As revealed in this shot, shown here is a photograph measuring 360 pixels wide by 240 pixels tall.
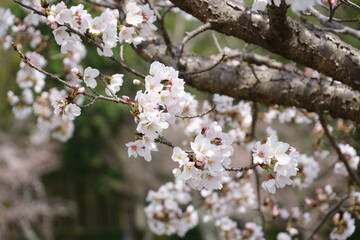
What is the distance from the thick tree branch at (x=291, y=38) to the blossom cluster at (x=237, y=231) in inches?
55.5

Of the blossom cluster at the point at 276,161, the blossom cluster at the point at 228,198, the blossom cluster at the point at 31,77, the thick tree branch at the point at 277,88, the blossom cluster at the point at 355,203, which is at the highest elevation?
the thick tree branch at the point at 277,88

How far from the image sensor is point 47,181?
35.6 feet

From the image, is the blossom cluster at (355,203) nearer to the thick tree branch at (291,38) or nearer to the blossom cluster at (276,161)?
the thick tree branch at (291,38)

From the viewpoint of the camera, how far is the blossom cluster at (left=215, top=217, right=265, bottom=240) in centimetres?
291

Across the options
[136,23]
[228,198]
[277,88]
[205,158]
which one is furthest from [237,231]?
[205,158]

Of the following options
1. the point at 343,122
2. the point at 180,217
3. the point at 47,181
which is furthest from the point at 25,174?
the point at 343,122

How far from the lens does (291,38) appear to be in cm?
169

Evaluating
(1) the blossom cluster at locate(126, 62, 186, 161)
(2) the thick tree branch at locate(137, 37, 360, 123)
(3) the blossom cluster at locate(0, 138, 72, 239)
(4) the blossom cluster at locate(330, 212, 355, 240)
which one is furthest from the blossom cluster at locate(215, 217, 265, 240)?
(3) the blossom cluster at locate(0, 138, 72, 239)

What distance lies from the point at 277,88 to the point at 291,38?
1.36ft

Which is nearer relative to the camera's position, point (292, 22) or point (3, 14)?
point (292, 22)

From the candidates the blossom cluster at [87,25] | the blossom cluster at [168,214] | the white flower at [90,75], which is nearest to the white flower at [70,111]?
the white flower at [90,75]

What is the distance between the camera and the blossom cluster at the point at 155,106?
133 centimetres

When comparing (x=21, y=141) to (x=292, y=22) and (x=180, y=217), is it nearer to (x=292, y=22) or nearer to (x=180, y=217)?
(x=180, y=217)

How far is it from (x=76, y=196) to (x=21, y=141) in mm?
2095
